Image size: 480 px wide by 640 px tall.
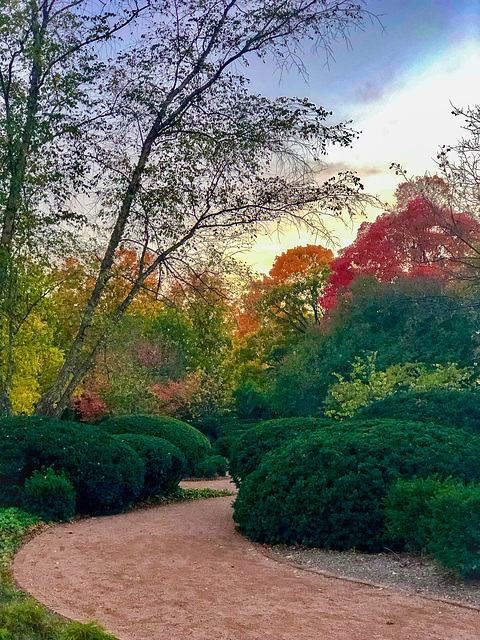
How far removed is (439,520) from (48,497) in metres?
5.12

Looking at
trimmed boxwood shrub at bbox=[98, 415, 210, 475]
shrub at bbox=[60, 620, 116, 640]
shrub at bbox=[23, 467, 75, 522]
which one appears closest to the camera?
shrub at bbox=[60, 620, 116, 640]

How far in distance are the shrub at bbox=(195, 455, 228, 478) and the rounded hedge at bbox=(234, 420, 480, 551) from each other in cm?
831

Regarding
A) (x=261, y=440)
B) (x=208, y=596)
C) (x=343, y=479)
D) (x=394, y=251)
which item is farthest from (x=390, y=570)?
(x=394, y=251)

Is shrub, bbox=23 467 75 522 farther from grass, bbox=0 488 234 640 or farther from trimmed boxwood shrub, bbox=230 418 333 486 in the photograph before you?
trimmed boxwood shrub, bbox=230 418 333 486

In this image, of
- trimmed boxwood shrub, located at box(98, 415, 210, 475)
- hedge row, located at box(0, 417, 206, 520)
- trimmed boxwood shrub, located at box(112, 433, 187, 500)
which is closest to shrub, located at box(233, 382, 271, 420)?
trimmed boxwood shrub, located at box(98, 415, 210, 475)

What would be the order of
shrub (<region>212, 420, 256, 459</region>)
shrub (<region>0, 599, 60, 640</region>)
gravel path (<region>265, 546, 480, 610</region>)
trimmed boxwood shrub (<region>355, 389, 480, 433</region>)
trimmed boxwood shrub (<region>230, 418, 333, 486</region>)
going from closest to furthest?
shrub (<region>0, 599, 60, 640</region>), gravel path (<region>265, 546, 480, 610</region>), trimmed boxwood shrub (<region>355, 389, 480, 433</region>), trimmed boxwood shrub (<region>230, 418, 333, 486</region>), shrub (<region>212, 420, 256, 459</region>)

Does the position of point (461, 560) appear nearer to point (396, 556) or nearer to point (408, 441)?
point (396, 556)

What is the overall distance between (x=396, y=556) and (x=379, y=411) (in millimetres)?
3171

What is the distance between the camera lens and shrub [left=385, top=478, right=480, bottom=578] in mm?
5109

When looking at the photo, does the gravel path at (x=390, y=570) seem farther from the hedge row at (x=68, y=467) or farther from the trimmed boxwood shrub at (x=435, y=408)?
the hedge row at (x=68, y=467)

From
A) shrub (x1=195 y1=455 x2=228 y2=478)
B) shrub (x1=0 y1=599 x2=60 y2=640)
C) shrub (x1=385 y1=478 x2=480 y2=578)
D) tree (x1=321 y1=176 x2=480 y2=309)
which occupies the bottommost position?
shrub (x1=195 y1=455 x2=228 y2=478)

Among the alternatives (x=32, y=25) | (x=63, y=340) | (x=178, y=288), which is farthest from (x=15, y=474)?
(x=63, y=340)

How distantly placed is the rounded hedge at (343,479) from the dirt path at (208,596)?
0.51 meters

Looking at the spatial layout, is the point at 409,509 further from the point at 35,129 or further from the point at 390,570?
the point at 35,129
